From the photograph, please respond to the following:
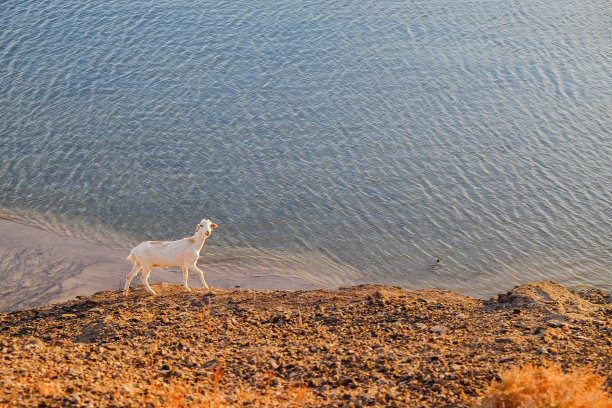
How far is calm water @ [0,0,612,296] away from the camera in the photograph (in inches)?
839

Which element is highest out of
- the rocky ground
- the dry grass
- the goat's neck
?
the goat's neck

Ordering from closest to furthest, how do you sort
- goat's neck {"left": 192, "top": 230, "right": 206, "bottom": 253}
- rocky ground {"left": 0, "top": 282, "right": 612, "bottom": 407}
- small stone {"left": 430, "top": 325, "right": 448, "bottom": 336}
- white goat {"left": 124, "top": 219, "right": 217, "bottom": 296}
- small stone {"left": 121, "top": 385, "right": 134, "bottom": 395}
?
small stone {"left": 121, "top": 385, "right": 134, "bottom": 395} → rocky ground {"left": 0, "top": 282, "right": 612, "bottom": 407} → small stone {"left": 430, "top": 325, "right": 448, "bottom": 336} → white goat {"left": 124, "top": 219, "right": 217, "bottom": 296} → goat's neck {"left": 192, "top": 230, "right": 206, "bottom": 253}

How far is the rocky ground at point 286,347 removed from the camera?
1024 cm

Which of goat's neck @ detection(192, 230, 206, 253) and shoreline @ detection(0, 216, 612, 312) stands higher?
goat's neck @ detection(192, 230, 206, 253)

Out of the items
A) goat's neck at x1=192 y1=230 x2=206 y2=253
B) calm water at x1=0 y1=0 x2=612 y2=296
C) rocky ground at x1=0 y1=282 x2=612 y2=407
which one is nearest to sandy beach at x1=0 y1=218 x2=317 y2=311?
calm water at x1=0 y1=0 x2=612 y2=296

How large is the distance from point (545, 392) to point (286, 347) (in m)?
5.07

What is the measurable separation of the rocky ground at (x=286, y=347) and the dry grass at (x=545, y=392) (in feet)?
A: 2.42

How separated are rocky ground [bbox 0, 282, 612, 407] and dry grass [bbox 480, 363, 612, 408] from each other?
2.42ft

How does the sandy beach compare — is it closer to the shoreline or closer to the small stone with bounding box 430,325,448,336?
the shoreline

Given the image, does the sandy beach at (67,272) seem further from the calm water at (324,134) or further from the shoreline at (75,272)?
the calm water at (324,134)

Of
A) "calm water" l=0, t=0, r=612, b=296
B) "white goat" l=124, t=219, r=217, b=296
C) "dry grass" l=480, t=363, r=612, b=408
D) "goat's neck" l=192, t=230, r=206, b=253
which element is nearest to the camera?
"dry grass" l=480, t=363, r=612, b=408

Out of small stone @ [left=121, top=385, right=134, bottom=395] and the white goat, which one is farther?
the white goat

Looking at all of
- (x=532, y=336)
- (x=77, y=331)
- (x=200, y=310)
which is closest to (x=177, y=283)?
(x=200, y=310)

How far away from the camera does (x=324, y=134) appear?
87.1ft
